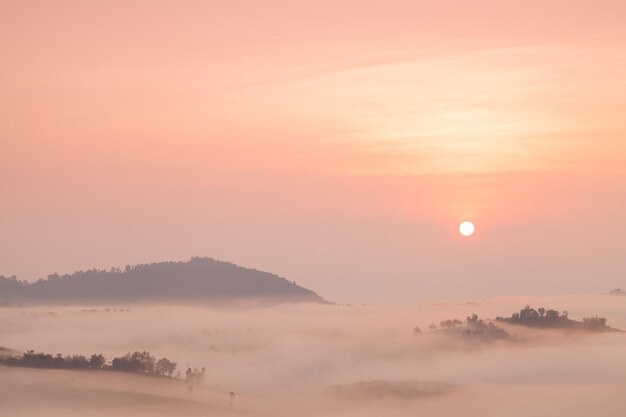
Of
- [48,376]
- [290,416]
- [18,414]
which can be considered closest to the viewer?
[18,414]

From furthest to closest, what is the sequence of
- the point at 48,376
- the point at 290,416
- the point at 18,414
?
1. the point at 290,416
2. the point at 48,376
3. the point at 18,414

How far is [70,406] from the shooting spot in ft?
523

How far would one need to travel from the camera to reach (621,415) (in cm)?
19675

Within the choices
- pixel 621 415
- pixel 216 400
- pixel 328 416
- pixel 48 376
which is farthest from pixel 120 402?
pixel 621 415

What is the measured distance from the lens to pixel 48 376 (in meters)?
178

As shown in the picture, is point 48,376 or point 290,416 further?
point 290,416

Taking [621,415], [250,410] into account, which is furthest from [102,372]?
[621,415]

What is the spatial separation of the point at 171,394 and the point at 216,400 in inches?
474

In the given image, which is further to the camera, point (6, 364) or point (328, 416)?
point (328, 416)

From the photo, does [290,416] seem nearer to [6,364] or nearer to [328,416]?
[328,416]

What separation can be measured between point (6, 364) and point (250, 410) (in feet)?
137

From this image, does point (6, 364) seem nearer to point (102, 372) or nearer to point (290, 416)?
point (102, 372)

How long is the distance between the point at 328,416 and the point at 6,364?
5792 centimetres

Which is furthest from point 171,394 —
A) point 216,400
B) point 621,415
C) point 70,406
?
point 621,415
